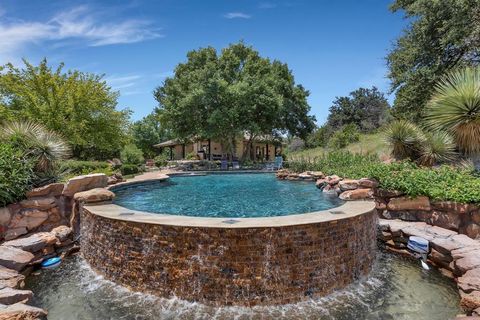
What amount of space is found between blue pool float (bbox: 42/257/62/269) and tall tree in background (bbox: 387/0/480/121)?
54.5ft

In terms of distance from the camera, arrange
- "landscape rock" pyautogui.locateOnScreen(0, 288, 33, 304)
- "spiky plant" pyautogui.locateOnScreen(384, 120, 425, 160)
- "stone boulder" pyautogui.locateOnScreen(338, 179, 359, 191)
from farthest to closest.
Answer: "spiky plant" pyautogui.locateOnScreen(384, 120, 425, 160), "stone boulder" pyautogui.locateOnScreen(338, 179, 359, 191), "landscape rock" pyautogui.locateOnScreen(0, 288, 33, 304)

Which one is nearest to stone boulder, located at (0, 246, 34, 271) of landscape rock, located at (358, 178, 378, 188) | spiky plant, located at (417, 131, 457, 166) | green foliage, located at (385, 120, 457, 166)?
landscape rock, located at (358, 178, 378, 188)

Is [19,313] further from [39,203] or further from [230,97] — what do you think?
[230,97]

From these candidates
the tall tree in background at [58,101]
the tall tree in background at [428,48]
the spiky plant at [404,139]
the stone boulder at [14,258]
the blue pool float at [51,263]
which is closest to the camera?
the stone boulder at [14,258]

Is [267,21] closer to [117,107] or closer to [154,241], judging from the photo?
[154,241]

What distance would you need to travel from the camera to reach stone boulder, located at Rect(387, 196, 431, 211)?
8.00 m

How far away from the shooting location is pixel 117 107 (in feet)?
78.7

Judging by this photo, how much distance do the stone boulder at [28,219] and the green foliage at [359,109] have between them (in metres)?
43.9

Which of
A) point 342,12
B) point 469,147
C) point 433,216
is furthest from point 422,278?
point 342,12

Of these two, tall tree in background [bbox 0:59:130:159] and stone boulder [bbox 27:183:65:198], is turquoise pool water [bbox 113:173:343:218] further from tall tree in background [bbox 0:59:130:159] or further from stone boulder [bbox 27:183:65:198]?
tall tree in background [bbox 0:59:130:159]

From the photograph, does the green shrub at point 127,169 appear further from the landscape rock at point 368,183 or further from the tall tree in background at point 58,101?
the landscape rock at point 368,183

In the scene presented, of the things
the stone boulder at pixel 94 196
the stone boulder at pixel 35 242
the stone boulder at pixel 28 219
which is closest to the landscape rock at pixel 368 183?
the stone boulder at pixel 94 196

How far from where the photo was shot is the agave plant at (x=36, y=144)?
932 cm

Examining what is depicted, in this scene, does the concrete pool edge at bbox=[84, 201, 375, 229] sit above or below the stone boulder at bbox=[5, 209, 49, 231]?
above
